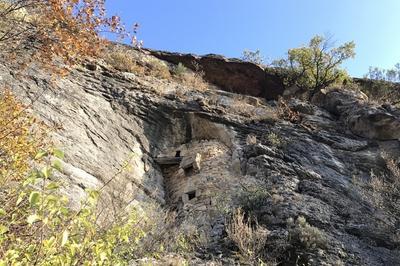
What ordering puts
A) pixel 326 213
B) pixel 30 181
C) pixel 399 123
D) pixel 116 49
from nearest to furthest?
pixel 30 181 < pixel 326 213 < pixel 399 123 < pixel 116 49

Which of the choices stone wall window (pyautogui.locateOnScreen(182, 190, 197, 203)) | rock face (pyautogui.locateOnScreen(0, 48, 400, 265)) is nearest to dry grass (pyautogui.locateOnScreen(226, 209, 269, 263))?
rock face (pyautogui.locateOnScreen(0, 48, 400, 265))

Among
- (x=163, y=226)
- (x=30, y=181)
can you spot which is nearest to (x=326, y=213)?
(x=163, y=226)

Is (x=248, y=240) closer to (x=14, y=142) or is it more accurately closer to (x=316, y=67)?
(x=14, y=142)

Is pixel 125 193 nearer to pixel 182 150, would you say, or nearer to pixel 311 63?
pixel 182 150

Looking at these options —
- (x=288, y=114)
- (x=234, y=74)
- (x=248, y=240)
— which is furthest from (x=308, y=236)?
(x=234, y=74)

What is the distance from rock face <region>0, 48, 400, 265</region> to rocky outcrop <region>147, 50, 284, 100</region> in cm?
399

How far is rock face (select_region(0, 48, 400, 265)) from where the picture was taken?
915 centimetres

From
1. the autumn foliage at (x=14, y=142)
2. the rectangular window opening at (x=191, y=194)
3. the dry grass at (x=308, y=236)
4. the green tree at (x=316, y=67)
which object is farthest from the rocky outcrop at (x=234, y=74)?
the autumn foliage at (x=14, y=142)

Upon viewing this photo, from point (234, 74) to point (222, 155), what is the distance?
30.3ft

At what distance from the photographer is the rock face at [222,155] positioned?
30.0ft

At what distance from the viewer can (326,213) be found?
32.4ft

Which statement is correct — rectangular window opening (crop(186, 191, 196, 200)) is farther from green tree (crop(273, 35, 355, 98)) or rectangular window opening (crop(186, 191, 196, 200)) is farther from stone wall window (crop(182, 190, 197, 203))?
green tree (crop(273, 35, 355, 98))

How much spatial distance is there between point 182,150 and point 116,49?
6.85 metres

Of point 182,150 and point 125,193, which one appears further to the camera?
point 182,150
